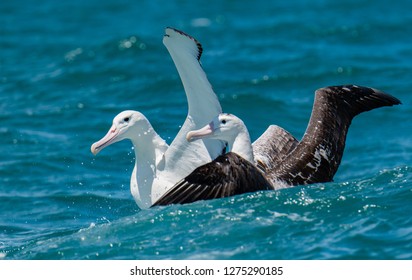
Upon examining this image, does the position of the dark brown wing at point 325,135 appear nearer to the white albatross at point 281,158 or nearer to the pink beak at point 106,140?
the white albatross at point 281,158

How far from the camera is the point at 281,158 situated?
46.6 ft

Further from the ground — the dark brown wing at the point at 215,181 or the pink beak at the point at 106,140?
the pink beak at the point at 106,140

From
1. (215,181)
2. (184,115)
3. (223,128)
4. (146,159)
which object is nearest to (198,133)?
(223,128)

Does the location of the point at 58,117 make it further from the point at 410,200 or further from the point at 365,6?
the point at 365,6

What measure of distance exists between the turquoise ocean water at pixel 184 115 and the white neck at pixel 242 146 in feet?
2.39

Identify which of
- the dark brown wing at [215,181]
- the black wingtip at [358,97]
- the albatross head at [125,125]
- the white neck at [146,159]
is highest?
the black wingtip at [358,97]

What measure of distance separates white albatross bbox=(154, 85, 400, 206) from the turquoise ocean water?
223 mm

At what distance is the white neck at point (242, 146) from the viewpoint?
40.2ft

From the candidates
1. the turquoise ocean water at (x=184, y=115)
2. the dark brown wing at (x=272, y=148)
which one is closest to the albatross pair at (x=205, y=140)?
the dark brown wing at (x=272, y=148)

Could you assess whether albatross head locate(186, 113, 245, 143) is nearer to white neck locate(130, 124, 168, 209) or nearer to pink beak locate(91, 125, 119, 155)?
white neck locate(130, 124, 168, 209)

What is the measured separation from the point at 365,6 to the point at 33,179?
1394 cm

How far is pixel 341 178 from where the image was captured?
50.9ft

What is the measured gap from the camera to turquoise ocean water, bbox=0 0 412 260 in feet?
35.3

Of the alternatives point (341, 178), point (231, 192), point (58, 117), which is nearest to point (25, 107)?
point (58, 117)
